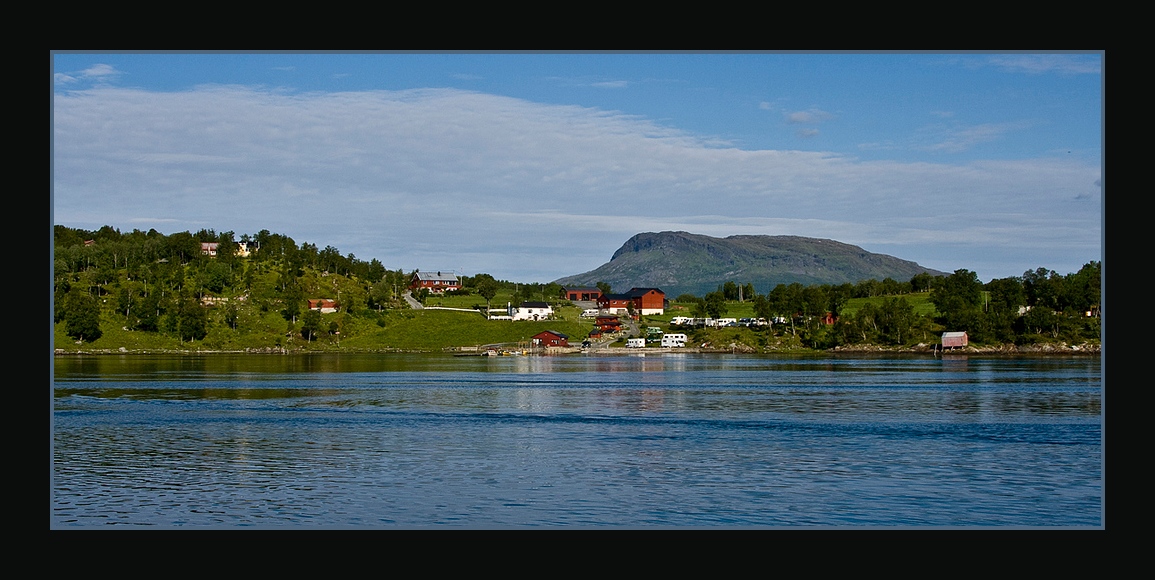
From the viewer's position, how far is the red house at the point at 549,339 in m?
151

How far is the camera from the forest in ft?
460

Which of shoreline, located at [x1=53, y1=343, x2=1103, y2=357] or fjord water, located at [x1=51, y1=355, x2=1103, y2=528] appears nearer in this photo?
fjord water, located at [x1=51, y1=355, x2=1103, y2=528]

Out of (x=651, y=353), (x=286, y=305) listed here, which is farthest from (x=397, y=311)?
(x=651, y=353)

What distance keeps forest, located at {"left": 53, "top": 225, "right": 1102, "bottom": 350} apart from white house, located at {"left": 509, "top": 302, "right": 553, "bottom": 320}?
58.7ft

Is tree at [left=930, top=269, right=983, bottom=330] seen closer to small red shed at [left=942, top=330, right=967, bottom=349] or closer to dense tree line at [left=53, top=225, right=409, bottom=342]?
small red shed at [left=942, top=330, right=967, bottom=349]

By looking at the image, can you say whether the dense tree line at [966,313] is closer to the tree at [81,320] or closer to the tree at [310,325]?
the tree at [310,325]

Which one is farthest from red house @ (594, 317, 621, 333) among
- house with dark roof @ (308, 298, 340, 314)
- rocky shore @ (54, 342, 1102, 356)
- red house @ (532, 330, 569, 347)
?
house with dark roof @ (308, 298, 340, 314)

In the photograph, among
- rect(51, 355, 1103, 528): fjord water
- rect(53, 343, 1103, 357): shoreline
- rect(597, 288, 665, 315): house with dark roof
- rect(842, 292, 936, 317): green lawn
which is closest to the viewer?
rect(51, 355, 1103, 528): fjord water

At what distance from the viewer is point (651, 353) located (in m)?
144

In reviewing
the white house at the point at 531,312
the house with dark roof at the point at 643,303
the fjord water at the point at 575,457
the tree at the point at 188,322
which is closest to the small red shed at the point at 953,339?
the house with dark roof at the point at 643,303

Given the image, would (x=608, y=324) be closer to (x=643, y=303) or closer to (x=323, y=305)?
(x=643, y=303)

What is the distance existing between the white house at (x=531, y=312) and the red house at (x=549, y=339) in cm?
1616
